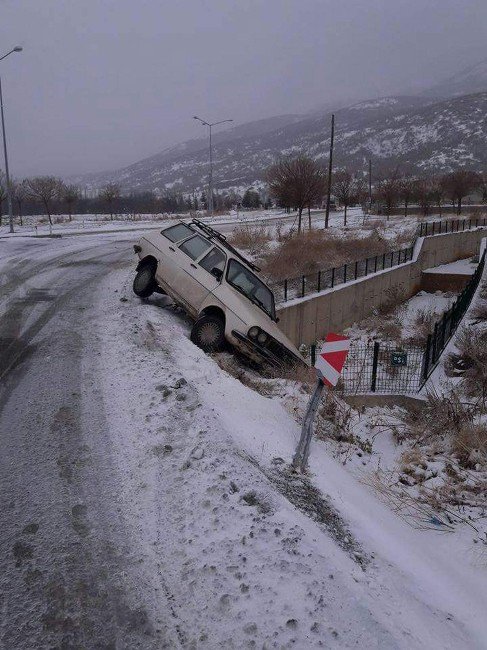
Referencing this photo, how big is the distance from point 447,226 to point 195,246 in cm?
3302

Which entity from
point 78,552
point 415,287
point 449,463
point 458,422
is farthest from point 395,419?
point 415,287

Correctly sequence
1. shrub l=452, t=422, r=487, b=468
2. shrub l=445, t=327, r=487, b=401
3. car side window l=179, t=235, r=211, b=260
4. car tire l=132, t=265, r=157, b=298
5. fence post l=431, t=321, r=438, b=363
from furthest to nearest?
fence post l=431, t=321, r=438, b=363 → shrub l=445, t=327, r=487, b=401 → car tire l=132, t=265, r=157, b=298 → car side window l=179, t=235, r=211, b=260 → shrub l=452, t=422, r=487, b=468

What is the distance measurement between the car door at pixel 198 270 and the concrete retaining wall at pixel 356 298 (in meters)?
4.89

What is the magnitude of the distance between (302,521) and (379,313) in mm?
19325

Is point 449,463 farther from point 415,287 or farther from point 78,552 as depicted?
point 415,287

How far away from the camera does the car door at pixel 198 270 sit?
29.5ft

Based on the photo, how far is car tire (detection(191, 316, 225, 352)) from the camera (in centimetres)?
859

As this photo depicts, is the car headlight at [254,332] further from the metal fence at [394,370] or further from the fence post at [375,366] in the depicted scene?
the fence post at [375,366]

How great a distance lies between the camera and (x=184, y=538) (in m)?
3.60

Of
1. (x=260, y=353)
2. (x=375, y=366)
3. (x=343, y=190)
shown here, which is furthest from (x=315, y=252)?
(x=343, y=190)

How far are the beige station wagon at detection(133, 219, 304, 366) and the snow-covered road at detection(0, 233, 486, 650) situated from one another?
210cm

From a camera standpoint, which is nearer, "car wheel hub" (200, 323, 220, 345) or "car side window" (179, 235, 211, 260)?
"car wheel hub" (200, 323, 220, 345)

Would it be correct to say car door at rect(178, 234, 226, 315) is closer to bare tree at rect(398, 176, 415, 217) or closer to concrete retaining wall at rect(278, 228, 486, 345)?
concrete retaining wall at rect(278, 228, 486, 345)

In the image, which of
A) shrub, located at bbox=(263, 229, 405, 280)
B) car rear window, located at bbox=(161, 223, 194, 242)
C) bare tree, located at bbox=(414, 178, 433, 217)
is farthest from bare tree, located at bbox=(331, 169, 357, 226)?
car rear window, located at bbox=(161, 223, 194, 242)
